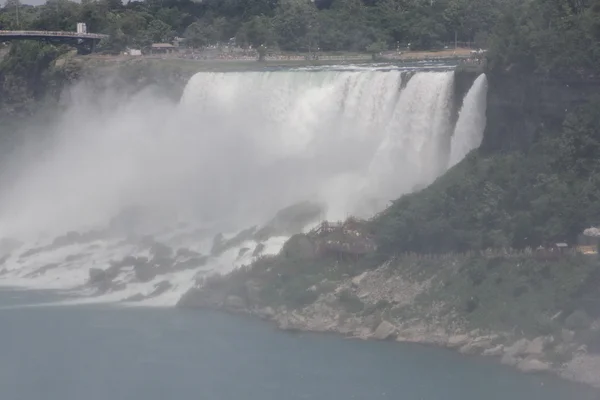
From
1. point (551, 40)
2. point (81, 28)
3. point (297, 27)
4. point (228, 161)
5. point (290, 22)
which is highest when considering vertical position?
point (551, 40)

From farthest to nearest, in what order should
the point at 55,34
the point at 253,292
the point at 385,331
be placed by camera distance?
the point at 55,34
the point at 253,292
the point at 385,331

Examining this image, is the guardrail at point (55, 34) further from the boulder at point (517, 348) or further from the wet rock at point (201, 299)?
the boulder at point (517, 348)

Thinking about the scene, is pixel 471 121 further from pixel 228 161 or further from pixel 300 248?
pixel 228 161

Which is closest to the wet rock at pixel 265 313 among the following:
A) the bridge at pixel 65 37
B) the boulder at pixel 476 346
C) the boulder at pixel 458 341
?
the boulder at pixel 458 341

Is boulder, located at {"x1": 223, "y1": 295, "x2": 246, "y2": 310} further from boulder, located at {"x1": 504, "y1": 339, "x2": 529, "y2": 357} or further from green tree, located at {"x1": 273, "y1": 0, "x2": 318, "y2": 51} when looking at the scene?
green tree, located at {"x1": 273, "y1": 0, "x2": 318, "y2": 51}

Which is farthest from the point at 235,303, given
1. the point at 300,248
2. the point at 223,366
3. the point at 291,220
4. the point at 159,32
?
the point at 159,32

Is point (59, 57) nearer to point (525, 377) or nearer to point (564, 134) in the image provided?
point (564, 134)

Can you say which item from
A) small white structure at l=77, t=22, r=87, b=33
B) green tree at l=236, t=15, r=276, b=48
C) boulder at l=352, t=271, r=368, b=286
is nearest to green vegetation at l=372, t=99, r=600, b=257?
boulder at l=352, t=271, r=368, b=286
